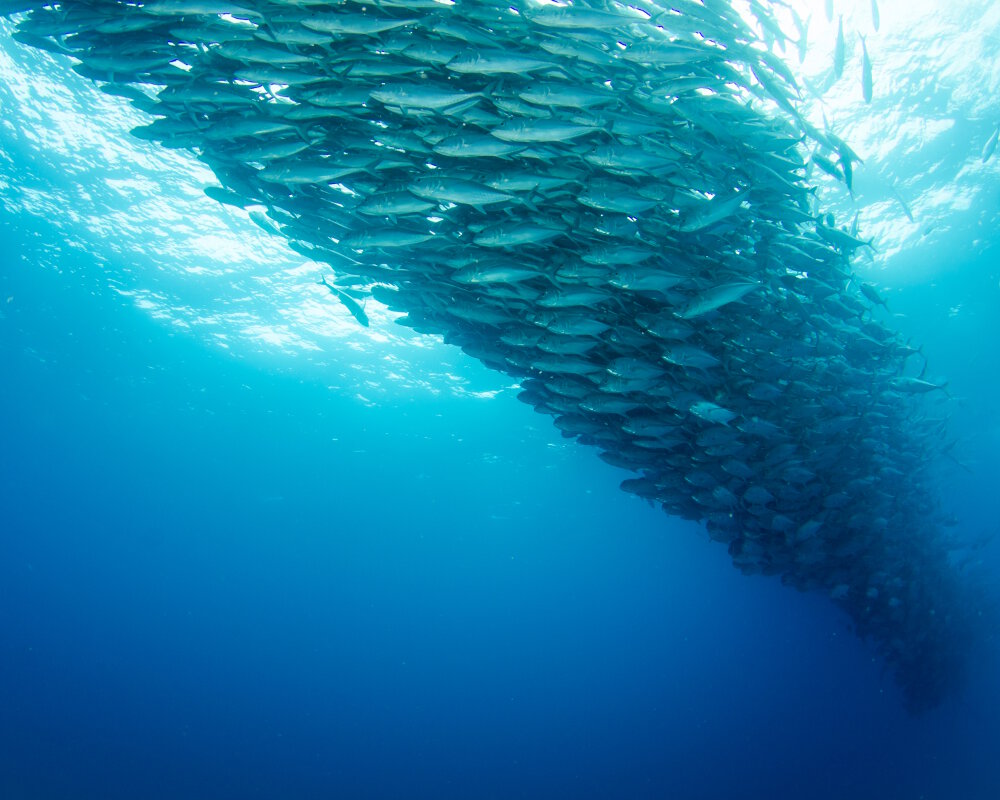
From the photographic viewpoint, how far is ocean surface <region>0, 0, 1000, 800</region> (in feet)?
45.9

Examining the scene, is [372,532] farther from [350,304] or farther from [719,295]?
[719,295]

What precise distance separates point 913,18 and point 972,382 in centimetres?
1527

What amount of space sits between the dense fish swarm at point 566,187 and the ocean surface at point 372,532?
2.83 metres

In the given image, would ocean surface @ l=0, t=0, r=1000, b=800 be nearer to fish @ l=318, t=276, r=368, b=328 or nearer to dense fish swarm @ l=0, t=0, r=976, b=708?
dense fish swarm @ l=0, t=0, r=976, b=708

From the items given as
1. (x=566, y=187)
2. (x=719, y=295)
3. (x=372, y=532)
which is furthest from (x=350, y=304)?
(x=372, y=532)

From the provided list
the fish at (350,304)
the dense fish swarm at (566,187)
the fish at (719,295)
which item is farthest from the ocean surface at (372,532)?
the fish at (350,304)

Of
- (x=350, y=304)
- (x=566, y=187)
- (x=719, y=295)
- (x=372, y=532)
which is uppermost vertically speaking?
(x=566, y=187)

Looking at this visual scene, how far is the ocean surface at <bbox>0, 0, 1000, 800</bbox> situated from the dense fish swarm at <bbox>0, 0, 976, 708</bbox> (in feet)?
9.30

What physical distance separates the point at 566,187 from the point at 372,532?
4560 cm

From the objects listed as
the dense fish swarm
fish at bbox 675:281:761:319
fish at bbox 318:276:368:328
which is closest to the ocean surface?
the dense fish swarm

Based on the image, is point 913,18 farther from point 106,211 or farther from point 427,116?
point 106,211

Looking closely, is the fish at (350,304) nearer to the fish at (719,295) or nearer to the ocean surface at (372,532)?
the fish at (719,295)

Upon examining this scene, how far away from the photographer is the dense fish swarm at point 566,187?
15.2ft

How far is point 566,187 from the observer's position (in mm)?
5555
